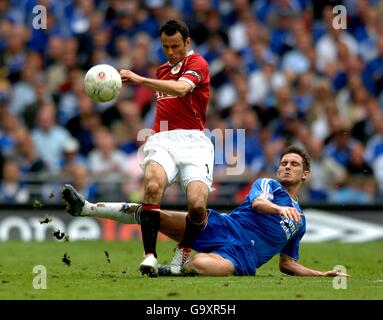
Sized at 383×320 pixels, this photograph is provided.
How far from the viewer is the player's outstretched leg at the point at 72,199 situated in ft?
37.1

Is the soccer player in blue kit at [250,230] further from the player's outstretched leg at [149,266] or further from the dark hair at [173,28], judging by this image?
the dark hair at [173,28]

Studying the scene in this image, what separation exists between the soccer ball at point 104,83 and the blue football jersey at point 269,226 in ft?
5.78

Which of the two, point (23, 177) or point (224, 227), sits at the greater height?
point (23, 177)

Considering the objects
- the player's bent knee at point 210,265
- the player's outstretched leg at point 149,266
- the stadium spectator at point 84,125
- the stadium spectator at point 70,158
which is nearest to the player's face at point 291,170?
the player's bent knee at point 210,265

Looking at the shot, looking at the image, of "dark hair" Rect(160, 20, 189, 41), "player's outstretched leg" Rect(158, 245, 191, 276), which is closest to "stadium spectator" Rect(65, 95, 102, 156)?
"dark hair" Rect(160, 20, 189, 41)

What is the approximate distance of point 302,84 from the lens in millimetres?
20156

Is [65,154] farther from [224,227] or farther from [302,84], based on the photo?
[224,227]

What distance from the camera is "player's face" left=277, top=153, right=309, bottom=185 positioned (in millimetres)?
11234

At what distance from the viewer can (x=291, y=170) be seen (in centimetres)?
1124

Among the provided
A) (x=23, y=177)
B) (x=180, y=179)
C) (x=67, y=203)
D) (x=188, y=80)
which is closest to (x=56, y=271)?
(x=67, y=203)

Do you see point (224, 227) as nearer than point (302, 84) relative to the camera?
Yes

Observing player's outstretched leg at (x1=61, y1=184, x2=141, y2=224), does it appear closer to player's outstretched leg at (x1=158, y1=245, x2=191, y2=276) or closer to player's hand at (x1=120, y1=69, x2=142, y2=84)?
player's outstretched leg at (x1=158, y1=245, x2=191, y2=276)

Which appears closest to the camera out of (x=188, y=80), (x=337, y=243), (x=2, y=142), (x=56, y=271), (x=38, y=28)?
(x=188, y=80)

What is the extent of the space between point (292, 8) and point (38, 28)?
201 inches
